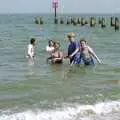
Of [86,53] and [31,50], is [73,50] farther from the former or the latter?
[31,50]

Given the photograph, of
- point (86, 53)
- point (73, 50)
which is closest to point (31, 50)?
point (73, 50)

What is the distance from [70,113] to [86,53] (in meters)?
7.96

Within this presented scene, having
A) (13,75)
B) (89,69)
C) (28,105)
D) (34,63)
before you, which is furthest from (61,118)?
(34,63)

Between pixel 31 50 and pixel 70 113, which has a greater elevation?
pixel 31 50

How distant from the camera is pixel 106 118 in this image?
9.96 meters

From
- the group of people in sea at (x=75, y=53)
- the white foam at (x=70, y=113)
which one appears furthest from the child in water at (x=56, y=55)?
the white foam at (x=70, y=113)

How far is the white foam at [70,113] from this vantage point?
10.1 m

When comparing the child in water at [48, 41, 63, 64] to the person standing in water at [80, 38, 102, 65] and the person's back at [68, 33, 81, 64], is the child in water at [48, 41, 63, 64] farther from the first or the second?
the person standing in water at [80, 38, 102, 65]

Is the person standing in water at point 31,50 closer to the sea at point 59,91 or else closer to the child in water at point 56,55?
the sea at point 59,91

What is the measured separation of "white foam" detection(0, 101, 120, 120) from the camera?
33.1 ft

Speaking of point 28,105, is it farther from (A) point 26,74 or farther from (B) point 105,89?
(A) point 26,74

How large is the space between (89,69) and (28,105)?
7.19 m

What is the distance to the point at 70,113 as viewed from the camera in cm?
1047

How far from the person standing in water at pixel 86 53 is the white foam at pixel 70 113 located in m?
6.76
